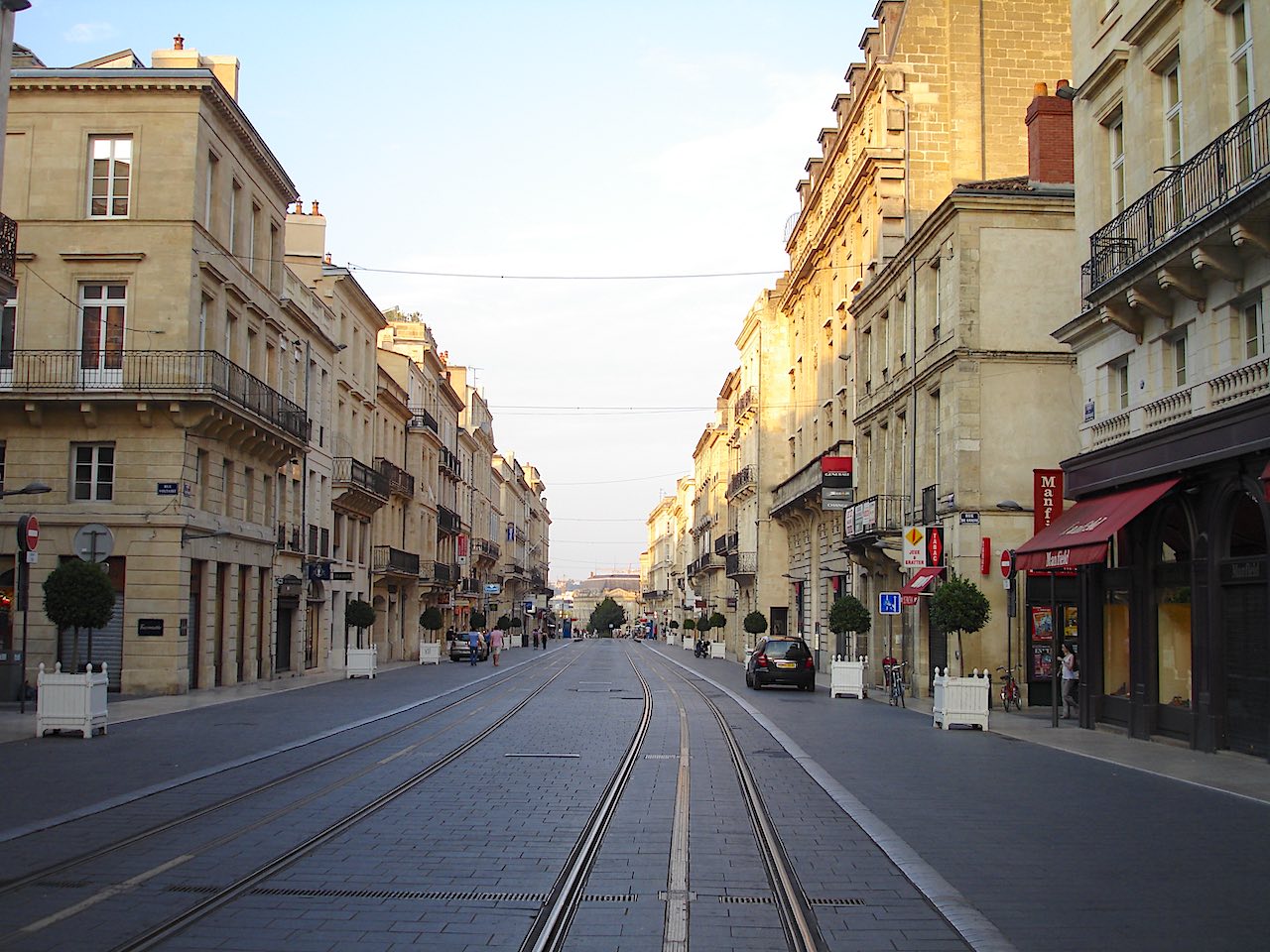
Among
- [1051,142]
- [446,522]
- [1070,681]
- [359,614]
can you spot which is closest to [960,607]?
[1070,681]

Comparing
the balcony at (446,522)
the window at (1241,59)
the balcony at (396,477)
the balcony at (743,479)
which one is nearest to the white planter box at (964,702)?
the window at (1241,59)

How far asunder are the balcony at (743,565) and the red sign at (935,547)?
3630 cm

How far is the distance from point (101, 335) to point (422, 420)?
3714cm

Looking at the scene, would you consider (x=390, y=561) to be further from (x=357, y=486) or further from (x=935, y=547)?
(x=935, y=547)

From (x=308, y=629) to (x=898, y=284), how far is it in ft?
78.7

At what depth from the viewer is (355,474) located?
49.0 metres

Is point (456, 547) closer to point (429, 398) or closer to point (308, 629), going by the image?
point (429, 398)

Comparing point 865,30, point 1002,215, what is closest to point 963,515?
point 1002,215

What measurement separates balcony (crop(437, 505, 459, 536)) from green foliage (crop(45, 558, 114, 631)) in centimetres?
5056

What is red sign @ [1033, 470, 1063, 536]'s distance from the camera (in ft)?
82.6

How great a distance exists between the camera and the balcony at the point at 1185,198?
1550 cm

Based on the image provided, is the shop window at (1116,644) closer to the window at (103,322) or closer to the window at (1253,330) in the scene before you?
the window at (1253,330)

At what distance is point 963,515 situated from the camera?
2873 centimetres

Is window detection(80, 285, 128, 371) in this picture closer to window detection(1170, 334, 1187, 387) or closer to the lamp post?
the lamp post
